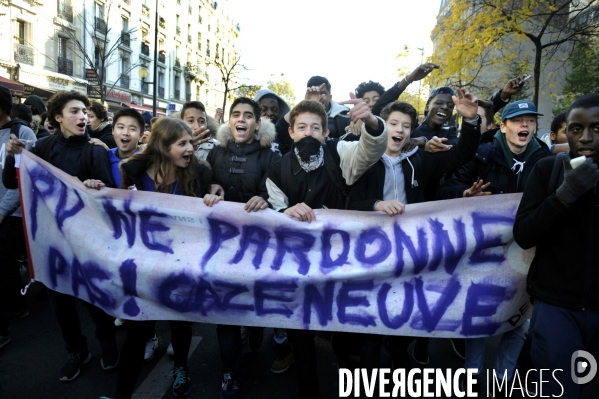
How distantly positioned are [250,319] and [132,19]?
36542 millimetres

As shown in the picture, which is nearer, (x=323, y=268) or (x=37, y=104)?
(x=323, y=268)

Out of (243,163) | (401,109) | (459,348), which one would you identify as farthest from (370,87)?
(459,348)

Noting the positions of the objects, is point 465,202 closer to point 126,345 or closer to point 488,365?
point 488,365

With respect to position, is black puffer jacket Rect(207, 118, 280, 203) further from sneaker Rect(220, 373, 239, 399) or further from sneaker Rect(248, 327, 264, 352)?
sneaker Rect(220, 373, 239, 399)

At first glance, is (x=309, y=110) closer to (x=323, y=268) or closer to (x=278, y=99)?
(x=323, y=268)

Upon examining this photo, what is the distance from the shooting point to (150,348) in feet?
11.8

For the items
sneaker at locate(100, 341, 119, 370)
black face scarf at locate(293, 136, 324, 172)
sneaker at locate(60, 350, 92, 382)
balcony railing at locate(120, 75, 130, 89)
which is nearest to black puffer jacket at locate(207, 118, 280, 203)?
black face scarf at locate(293, 136, 324, 172)

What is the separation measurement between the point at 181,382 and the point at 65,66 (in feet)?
88.7

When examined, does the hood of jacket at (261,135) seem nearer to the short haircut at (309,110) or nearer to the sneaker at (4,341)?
the short haircut at (309,110)

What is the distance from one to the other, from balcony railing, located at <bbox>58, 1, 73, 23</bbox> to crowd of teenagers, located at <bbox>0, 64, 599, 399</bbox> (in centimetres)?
2503

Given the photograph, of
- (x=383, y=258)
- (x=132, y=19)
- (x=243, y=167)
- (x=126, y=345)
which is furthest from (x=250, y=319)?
(x=132, y=19)

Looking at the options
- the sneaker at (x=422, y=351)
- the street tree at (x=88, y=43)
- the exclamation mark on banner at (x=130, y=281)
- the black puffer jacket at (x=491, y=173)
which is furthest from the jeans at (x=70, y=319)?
the street tree at (x=88, y=43)

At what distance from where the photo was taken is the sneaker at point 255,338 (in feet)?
12.3

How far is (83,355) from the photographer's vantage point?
3305 mm
